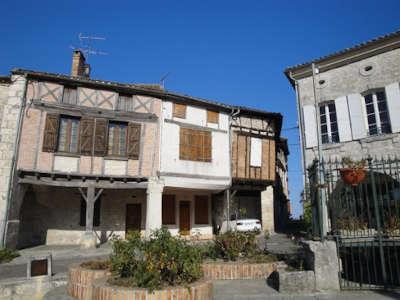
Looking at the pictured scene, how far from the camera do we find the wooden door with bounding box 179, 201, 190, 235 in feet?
53.7

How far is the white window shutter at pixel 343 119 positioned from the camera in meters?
10.6

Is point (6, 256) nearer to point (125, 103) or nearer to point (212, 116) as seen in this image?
point (125, 103)

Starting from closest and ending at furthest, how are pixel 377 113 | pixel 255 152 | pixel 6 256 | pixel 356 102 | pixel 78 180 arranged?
pixel 6 256, pixel 377 113, pixel 356 102, pixel 78 180, pixel 255 152

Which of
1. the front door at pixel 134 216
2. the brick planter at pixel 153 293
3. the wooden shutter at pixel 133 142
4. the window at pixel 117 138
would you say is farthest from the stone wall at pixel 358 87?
the front door at pixel 134 216

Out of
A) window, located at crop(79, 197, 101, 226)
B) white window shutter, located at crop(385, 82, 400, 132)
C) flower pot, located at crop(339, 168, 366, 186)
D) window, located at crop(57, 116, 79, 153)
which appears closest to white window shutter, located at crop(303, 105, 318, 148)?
white window shutter, located at crop(385, 82, 400, 132)

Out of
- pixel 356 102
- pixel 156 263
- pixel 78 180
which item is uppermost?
pixel 356 102

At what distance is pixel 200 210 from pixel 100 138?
709 cm

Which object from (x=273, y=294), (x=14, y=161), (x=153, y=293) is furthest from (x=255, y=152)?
(x=153, y=293)

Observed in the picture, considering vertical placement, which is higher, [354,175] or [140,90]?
[140,90]

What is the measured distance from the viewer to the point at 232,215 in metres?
17.1

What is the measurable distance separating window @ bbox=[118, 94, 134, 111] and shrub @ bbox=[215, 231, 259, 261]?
8.63 meters

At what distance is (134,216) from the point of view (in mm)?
15289

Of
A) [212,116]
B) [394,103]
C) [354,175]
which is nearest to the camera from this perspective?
[354,175]

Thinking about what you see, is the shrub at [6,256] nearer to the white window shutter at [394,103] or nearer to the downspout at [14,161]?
the downspout at [14,161]
